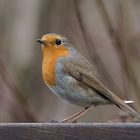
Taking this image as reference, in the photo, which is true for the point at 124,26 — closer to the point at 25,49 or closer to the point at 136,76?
the point at 136,76

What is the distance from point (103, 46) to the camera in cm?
712

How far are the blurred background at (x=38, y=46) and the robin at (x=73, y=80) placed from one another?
721 millimetres

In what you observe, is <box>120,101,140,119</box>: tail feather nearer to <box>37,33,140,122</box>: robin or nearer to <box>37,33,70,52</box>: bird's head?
<box>37,33,140,122</box>: robin

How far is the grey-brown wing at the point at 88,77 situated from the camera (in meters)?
5.36

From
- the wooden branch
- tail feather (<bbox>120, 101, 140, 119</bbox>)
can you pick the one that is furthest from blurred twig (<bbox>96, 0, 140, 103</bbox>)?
the wooden branch

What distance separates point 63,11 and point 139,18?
0.90 m

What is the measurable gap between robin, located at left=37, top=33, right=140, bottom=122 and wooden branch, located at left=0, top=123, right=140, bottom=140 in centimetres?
133

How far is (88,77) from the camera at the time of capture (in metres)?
5.51

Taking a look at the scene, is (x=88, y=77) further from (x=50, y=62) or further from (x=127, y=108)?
(x=127, y=108)

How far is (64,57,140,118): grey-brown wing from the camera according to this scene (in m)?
5.36

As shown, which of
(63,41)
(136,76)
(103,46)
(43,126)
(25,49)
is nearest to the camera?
(43,126)

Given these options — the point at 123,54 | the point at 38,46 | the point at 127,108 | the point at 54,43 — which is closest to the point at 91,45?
the point at 123,54

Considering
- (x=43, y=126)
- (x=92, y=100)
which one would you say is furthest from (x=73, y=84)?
(x=43, y=126)

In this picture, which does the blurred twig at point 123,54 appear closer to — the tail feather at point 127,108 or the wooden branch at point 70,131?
the tail feather at point 127,108
